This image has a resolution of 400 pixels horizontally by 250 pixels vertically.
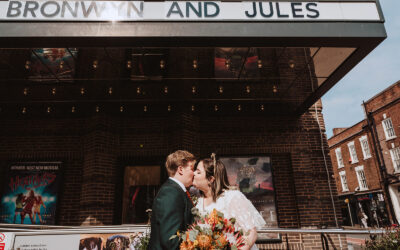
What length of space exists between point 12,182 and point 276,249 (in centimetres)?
761

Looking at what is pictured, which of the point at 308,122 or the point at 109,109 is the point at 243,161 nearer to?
the point at 308,122

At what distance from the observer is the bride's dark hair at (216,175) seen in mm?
2963

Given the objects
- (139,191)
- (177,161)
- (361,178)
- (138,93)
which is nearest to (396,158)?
(361,178)

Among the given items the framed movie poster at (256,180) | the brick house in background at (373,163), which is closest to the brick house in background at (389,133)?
the brick house in background at (373,163)

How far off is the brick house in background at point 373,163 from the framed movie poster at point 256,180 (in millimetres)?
18344

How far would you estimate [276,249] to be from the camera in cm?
668

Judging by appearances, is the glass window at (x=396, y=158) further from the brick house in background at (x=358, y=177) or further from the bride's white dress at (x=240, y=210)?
the bride's white dress at (x=240, y=210)

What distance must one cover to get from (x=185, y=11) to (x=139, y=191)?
5111 mm

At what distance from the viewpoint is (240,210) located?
2668 millimetres

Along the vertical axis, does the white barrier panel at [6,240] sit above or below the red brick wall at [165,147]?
below

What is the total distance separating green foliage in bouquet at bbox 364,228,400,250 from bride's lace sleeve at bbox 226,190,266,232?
2.64m

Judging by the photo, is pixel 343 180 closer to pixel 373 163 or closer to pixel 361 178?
pixel 361 178

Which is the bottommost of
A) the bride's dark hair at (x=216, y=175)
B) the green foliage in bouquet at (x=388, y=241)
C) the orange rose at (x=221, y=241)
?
the green foliage in bouquet at (x=388, y=241)

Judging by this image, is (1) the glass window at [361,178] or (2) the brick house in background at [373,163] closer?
(2) the brick house in background at [373,163]
